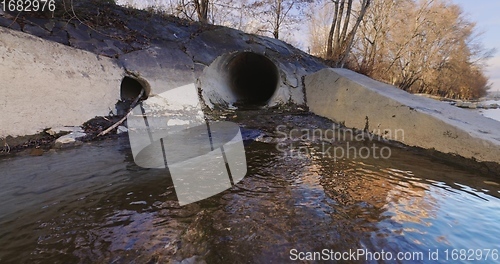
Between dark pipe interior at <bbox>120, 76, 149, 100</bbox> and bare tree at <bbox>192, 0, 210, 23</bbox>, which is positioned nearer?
dark pipe interior at <bbox>120, 76, 149, 100</bbox>

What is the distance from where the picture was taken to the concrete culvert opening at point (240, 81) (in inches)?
313

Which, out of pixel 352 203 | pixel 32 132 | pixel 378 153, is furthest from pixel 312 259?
pixel 32 132

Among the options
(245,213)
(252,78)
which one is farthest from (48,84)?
(252,78)

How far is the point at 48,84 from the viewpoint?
5.00 m

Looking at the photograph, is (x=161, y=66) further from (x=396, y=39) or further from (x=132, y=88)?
(x=396, y=39)

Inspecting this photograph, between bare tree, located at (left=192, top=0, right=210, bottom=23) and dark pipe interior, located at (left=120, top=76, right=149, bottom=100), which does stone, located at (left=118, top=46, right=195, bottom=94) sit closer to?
dark pipe interior, located at (left=120, top=76, right=149, bottom=100)

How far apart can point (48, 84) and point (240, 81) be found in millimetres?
7019

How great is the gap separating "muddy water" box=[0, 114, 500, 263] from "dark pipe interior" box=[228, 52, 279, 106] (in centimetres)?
623

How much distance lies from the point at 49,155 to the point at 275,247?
12.9 feet

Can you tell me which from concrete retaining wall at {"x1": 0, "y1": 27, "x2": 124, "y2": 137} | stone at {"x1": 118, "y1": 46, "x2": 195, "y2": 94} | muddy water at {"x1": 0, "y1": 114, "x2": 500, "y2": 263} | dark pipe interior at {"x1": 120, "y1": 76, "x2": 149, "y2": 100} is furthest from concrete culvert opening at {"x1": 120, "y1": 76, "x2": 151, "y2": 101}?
muddy water at {"x1": 0, "y1": 114, "x2": 500, "y2": 263}

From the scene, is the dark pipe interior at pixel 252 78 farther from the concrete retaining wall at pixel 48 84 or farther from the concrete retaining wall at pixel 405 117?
the concrete retaining wall at pixel 48 84

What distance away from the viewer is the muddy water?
78.0 inches

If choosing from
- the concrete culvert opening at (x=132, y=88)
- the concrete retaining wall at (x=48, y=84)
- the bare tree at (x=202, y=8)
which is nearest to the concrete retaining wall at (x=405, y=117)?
the concrete culvert opening at (x=132, y=88)

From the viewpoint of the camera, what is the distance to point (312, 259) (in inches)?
75.3
